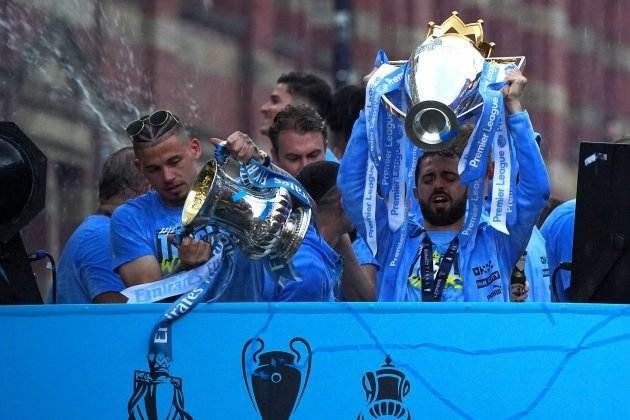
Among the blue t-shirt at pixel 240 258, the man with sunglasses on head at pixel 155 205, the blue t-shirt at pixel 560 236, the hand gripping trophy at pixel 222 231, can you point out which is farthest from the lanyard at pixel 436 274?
the blue t-shirt at pixel 560 236

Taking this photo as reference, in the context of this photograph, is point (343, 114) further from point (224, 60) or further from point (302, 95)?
point (224, 60)

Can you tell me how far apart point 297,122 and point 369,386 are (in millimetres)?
2038

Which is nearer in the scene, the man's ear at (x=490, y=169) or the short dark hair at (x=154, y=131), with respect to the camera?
the man's ear at (x=490, y=169)

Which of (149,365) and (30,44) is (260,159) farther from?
(30,44)

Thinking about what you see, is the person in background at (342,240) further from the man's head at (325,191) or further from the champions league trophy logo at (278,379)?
the champions league trophy logo at (278,379)

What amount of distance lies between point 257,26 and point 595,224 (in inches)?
160

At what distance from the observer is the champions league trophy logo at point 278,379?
11.7 feet

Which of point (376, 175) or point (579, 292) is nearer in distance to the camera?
point (579, 292)

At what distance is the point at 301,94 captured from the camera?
612cm

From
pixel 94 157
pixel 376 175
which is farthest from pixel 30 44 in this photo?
pixel 376 175

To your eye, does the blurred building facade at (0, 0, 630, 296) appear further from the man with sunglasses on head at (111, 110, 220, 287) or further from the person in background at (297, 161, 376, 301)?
the person in background at (297, 161, 376, 301)

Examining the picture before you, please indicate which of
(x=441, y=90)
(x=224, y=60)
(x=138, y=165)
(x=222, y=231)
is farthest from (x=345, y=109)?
(x=222, y=231)

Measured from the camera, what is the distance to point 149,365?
143 inches

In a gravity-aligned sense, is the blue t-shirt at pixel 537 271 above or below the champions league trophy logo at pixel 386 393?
above
